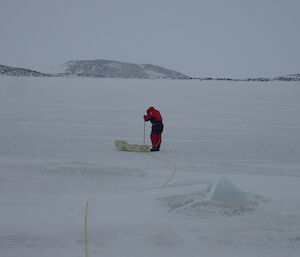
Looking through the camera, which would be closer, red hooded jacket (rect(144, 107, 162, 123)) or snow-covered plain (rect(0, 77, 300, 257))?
snow-covered plain (rect(0, 77, 300, 257))

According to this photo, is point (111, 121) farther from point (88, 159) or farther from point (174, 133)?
A: point (88, 159)

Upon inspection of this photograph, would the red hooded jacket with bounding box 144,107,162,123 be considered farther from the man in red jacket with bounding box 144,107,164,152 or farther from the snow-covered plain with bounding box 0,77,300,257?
the snow-covered plain with bounding box 0,77,300,257

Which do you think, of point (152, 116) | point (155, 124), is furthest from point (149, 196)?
point (155, 124)

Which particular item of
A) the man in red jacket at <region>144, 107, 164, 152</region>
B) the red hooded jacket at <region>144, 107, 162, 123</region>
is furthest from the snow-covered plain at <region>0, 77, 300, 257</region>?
the red hooded jacket at <region>144, 107, 162, 123</region>

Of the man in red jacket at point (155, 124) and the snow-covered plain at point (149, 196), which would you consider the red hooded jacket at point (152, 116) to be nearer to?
the man in red jacket at point (155, 124)

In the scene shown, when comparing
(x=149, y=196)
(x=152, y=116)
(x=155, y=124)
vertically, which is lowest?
(x=149, y=196)

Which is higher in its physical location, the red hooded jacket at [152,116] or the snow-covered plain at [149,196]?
the red hooded jacket at [152,116]

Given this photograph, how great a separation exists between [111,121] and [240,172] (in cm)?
980

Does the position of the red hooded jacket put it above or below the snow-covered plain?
above

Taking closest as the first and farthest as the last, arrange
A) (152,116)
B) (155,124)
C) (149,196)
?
1. (149,196)
2. (152,116)
3. (155,124)

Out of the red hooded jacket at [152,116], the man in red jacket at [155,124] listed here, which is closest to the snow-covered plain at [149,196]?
the man in red jacket at [155,124]

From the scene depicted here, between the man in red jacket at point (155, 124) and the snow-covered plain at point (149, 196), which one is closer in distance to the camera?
the snow-covered plain at point (149, 196)

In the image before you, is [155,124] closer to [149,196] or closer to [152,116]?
[152,116]

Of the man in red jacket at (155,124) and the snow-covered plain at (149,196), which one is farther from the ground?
the man in red jacket at (155,124)
